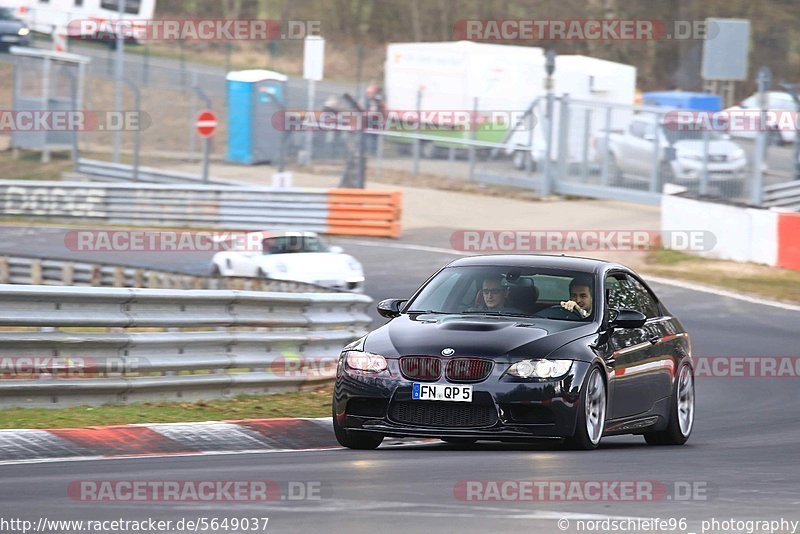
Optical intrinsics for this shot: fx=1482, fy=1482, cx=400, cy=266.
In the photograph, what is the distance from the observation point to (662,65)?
185 feet

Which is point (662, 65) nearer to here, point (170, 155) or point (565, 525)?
point (170, 155)

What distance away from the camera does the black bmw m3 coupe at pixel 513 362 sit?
856cm

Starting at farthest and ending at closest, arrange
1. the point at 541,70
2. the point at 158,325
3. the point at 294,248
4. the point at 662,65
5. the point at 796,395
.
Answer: the point at 662,65
the point at 541,70
the point at 294,248
the point at 796,395
the point at 158,325

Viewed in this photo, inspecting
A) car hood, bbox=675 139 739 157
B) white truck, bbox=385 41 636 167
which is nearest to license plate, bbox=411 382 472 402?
car hood, bbox=675 139 739 157

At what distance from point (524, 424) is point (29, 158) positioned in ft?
109

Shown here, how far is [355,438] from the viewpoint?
907cm

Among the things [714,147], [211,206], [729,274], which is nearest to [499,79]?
[211,206]

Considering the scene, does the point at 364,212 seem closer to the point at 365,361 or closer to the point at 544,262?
the point at 544,262

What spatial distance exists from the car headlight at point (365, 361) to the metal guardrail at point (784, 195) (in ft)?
63.8

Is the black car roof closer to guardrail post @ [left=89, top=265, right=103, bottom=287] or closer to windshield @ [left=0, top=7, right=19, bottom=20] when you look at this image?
guardrail post @ [left=89, top=265, right=103, bottom=287]

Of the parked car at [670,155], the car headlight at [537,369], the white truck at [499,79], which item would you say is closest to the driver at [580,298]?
the car headlight at [537,369]

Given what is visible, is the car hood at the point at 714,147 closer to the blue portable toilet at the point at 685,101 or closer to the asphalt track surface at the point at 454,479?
the blue portable toilet at the point at 685,101

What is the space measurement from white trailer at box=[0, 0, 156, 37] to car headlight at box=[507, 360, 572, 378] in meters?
45.1

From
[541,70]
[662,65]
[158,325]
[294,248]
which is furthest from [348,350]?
[662,65]
